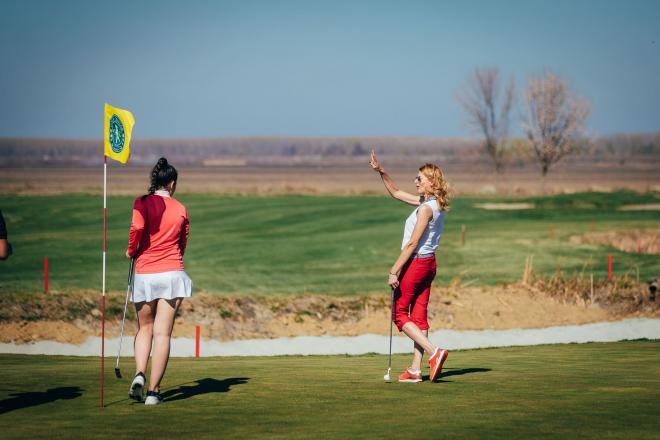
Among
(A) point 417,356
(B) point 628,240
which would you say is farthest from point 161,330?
(B) point 628,240

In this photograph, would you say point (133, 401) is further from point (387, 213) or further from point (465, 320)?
point (387, 213)

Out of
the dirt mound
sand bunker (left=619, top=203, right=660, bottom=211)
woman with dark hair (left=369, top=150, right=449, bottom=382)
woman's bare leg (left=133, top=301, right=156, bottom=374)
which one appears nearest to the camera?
woman's bare leg (left=133, top=301, right=156, bottom=374)

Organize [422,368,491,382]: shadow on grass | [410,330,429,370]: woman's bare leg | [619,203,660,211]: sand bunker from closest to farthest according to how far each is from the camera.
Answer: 1. [410,330,429,370]: woman's bare leg
2. [422,368,491,382]: shadow on grass
3. [619,203,660,211]: sand bunker

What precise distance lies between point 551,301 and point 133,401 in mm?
20034

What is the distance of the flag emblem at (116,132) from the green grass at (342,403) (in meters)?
2.29

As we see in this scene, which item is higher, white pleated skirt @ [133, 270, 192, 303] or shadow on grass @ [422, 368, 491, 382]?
white pleated skirt @ [133, 270, 192, 303]

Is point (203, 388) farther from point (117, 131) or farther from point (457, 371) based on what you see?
point (457, 371)

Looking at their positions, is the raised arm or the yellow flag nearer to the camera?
the yellow flag

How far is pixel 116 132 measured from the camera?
10.4m

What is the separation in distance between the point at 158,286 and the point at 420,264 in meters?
2.70

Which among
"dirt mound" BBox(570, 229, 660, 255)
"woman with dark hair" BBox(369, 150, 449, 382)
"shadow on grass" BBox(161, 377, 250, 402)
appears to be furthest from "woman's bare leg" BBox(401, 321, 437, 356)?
"dirt mound" BBox(570, 229, 660, 255)

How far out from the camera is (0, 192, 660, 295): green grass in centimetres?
3148

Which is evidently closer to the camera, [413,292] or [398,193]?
[413,292]

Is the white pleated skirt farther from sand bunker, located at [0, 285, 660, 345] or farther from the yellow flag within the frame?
sand bunker, located at [0, 285, 660, 345]
